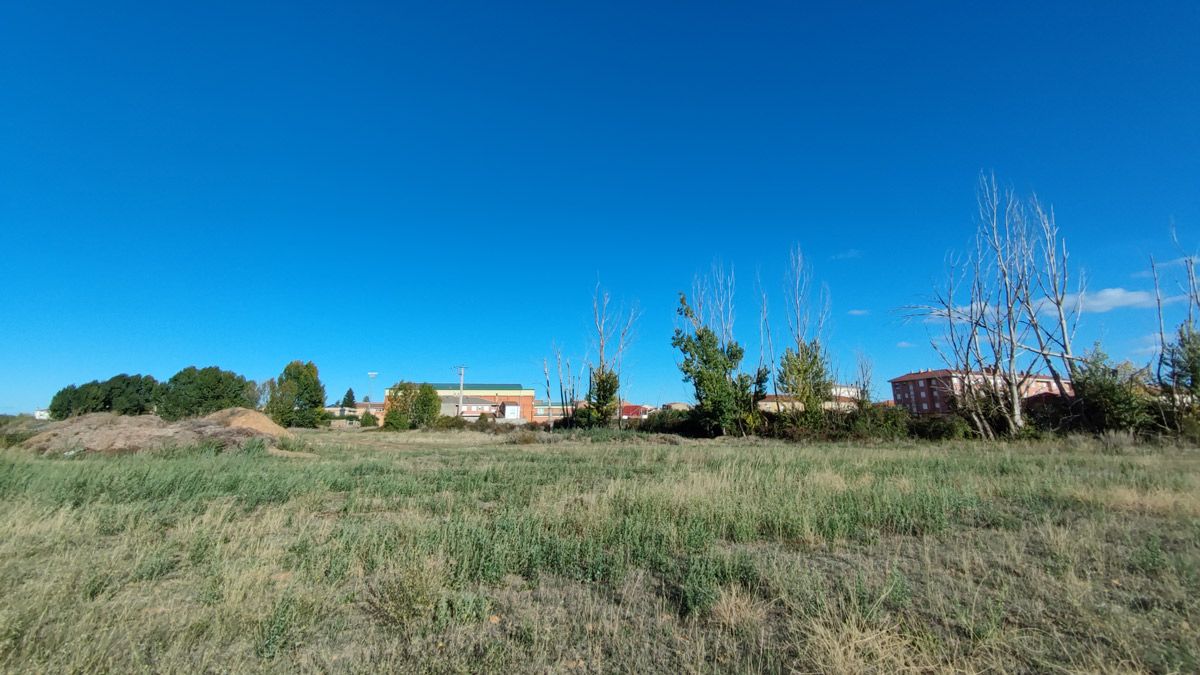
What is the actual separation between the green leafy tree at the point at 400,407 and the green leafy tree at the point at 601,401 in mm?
21161

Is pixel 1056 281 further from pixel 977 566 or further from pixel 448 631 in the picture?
pixel 448 631

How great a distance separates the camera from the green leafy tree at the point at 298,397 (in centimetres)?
4597

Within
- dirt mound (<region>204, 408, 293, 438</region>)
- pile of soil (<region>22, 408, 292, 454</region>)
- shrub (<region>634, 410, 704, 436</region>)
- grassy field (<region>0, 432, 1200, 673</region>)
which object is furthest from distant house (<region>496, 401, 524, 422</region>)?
grassy field (<region>0, 432, 1200, 673</region>)

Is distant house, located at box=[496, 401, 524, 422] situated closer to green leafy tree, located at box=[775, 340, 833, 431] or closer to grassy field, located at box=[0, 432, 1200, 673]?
green leafy tree, located at box=[775, 340, 833, 431]

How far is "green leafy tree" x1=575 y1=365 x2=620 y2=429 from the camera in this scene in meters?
30.9

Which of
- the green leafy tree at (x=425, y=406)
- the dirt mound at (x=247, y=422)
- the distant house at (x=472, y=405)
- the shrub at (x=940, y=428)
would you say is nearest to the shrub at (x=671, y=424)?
the shrub at (x=940, y=428)

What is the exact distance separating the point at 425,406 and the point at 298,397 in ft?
41.6

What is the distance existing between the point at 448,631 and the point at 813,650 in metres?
2.15

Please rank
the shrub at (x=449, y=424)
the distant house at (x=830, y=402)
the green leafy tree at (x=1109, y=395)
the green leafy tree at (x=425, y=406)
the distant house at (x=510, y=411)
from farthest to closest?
the distant house at (x=510, y=411)
the green leafy tree at (x=425, y=406)
the shrub at (x=449, y=424)
the distant house at (x=830, y=402)
the green leafy tree at (x=1109, y=395)

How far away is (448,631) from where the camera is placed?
309cm

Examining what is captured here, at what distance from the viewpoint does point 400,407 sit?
159 feet

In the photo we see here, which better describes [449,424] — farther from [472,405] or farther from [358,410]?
[358,410]

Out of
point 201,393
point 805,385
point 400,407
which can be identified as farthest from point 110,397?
point 805,385

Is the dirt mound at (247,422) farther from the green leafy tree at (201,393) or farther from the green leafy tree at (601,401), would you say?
the green leafy tree at (201,393)
